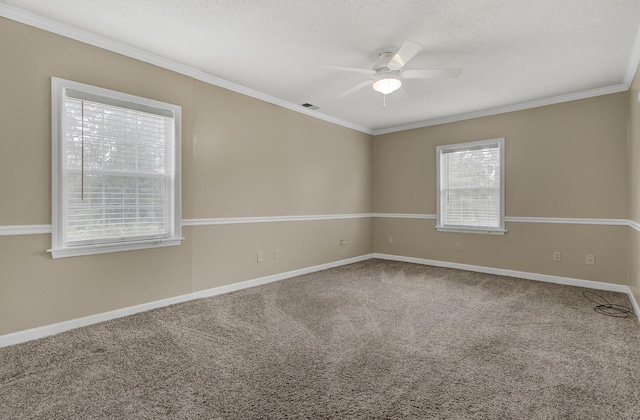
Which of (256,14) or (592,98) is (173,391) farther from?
(592,98)

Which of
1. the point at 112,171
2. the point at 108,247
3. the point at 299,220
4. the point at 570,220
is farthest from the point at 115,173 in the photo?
the point at 570,220

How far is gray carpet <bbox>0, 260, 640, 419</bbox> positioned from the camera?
5.54 feet

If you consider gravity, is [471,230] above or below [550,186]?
below

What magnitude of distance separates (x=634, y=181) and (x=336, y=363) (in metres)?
3.61

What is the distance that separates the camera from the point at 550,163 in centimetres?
430

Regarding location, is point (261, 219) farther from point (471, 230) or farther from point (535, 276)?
point (535, 276)

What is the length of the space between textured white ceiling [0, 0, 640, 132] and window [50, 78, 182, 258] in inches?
23.1

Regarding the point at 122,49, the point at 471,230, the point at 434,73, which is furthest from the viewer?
the point at 471,230

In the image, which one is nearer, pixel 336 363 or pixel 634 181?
pixel 336 363

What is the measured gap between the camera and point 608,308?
3.27 m

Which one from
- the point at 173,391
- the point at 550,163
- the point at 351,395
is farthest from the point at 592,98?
the point at 173,391

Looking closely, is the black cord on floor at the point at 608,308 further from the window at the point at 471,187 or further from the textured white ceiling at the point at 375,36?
the textured white ceiling at the point at 375,36

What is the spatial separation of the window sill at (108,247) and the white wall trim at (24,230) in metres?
0.16

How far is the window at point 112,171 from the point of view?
8.63 ft
